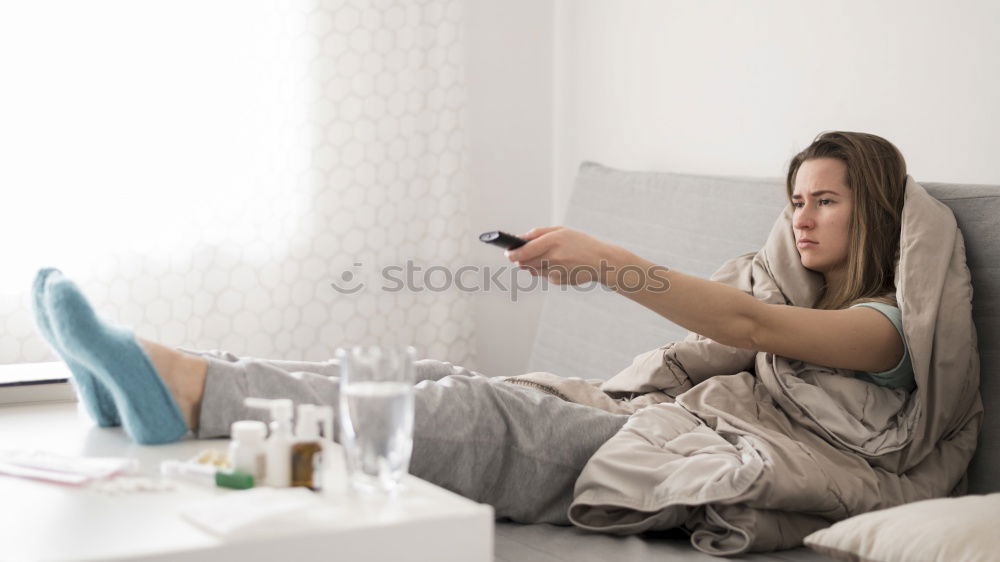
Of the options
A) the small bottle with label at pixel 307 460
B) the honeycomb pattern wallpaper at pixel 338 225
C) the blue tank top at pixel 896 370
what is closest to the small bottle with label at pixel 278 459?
the small bottle with label at pixel 307 460

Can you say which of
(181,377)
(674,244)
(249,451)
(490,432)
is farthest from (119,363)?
(674,244)

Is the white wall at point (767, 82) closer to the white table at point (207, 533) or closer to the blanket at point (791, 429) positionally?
the blanket at point (791, 429)

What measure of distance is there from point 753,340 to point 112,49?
1631mm

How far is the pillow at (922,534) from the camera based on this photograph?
117 cm

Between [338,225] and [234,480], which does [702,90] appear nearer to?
[338,225]

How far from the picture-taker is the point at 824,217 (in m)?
1.77

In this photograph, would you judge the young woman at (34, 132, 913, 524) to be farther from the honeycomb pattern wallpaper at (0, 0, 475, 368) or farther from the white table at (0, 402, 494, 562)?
the honeycomb pattern wallpaper at (0, 0, 475, 368)

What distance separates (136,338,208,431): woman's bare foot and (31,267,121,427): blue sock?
104 mm

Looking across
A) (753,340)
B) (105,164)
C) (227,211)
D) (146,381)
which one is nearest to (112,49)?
(105,164)

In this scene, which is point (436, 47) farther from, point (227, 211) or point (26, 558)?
point (26, 558)

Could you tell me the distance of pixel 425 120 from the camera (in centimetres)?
294

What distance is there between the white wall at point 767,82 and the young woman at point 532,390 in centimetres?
33

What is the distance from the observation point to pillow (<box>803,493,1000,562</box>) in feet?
3.85

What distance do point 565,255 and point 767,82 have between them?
3.26 feet
